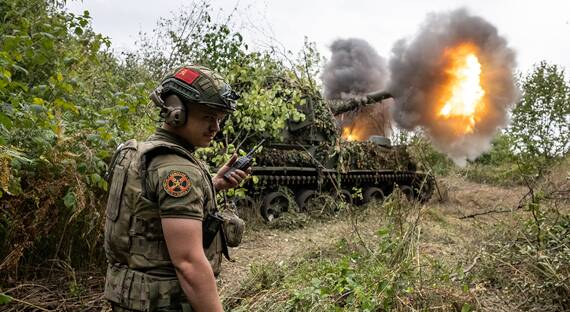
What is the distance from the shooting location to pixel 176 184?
185 cm

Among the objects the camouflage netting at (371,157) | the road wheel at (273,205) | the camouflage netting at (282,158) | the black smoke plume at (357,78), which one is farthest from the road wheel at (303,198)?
the black smoke plume at (357,78)

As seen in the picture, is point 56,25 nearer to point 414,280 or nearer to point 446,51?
point 414,280

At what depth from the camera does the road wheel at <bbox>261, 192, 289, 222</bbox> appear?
33.5 ft

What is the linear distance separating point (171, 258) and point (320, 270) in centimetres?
312

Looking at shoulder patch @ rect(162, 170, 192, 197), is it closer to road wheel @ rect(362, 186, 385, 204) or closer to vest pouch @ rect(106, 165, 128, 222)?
vest pouch @ rect(106, 165, 128, 222)

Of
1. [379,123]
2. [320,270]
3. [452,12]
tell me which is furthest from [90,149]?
[379,123]

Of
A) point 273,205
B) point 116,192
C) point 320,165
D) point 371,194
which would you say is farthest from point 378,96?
point 116,192

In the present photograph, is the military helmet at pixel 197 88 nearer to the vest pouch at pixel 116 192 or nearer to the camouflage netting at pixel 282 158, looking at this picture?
the vest pouch at pixel 116 192

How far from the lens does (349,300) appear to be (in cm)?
395

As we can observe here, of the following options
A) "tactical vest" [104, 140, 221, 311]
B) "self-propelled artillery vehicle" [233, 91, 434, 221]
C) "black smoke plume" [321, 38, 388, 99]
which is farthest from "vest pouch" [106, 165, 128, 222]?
"black smoke plume" [321, 38, 388, 99]

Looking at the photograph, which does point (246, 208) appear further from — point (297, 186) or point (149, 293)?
point (149, 293)

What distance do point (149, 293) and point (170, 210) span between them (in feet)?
1.25

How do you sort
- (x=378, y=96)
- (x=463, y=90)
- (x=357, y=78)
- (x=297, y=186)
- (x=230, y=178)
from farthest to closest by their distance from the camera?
(x=357, y=78)
(x=378, y=96)
(x=297, y=186)
(x=463, y=90)
(x=230, y=178)

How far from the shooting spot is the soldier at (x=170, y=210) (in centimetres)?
182
